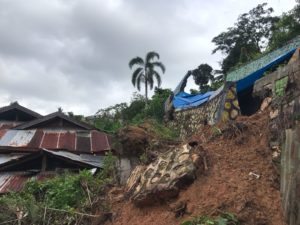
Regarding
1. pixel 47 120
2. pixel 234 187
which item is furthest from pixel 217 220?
pixel 47 120

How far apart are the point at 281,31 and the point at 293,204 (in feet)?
60.6

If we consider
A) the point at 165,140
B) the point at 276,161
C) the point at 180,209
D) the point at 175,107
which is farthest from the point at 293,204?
the point at 175,107

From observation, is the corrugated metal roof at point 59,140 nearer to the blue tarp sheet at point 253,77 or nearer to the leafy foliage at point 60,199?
the leafy foliage at point 60,199

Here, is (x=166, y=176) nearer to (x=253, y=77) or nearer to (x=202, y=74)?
(x=253, y=77)

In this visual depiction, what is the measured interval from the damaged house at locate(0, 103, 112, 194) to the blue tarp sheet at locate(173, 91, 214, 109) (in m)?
2.95

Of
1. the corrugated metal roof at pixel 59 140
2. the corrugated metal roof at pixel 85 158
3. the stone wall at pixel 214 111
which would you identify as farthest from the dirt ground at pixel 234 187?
the corrugated metal roof at pixel 59 140

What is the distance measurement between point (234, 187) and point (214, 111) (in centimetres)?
535

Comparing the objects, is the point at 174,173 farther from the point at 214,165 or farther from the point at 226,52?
the point at 226,52

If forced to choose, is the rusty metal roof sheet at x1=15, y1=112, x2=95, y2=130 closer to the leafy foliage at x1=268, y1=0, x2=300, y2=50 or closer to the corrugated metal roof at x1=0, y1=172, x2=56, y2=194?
the corrugated metal roof at x1=0, y1=172, x2=56, y2=194

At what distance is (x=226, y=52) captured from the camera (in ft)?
122

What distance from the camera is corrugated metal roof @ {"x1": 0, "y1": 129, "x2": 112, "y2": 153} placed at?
1552 cm

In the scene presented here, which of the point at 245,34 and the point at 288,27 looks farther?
the point at 245,34

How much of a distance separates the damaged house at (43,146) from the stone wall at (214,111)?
3022 mm

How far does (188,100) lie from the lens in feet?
44.9
